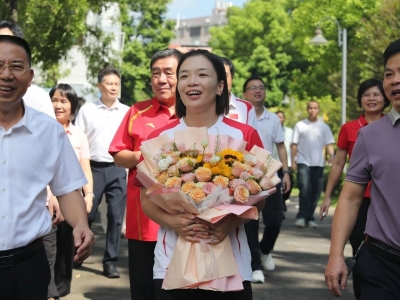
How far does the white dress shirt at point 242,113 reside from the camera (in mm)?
7348

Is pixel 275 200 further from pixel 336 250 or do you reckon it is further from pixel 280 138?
pixel 336 250

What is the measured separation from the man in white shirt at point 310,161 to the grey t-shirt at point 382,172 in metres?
10.7

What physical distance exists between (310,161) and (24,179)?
37.6ft

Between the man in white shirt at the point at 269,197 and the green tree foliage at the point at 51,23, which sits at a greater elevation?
the green tree foliage at the point at 51,23

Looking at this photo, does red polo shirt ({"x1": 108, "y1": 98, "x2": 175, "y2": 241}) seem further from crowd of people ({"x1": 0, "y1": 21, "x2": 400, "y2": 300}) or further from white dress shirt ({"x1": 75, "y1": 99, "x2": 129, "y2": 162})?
white dress shirt ({"x1": 75, "y1": 99, "x2": 129, "y2": 162})

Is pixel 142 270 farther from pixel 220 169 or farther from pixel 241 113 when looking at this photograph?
pixel 241 113

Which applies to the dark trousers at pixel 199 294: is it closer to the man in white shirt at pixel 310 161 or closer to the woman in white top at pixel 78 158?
the woman in white top at pixel 78 158

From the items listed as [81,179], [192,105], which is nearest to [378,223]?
[192,105]

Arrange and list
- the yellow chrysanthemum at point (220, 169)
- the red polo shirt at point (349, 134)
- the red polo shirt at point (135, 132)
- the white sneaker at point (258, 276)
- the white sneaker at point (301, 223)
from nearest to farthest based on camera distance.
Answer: the yellow chrysanthemum at point (220, 169)
the red polo shirt at point (135, 132)
the red polo shirt at point (349, 134)
the white sneaker at point (258, 276)
the white sneaker at point (301, 223)

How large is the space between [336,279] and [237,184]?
0.73m

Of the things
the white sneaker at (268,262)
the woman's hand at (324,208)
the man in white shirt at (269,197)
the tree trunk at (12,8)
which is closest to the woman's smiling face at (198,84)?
the woman's hand at (324,208)

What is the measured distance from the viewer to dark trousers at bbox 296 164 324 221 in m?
15.4

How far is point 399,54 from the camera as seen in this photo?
4.58 m

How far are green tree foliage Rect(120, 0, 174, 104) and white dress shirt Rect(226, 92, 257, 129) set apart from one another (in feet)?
174
